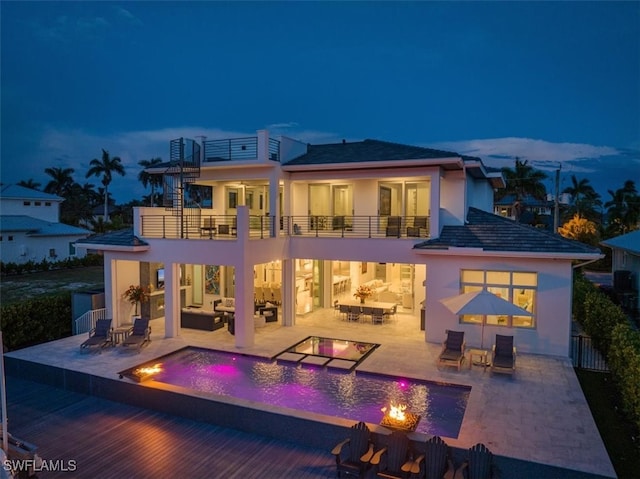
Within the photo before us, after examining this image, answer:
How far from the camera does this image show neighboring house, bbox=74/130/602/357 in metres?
15.1

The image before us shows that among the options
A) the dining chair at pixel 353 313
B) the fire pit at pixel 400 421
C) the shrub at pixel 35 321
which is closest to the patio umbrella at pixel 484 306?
the fire pit at pixel 400 421

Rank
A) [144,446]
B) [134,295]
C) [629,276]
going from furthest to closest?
[629,276] → [134,295] → [144,446]

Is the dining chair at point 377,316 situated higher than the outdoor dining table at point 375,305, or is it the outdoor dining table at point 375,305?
the outdoor dining table at point 375,305

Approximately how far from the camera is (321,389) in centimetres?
1199

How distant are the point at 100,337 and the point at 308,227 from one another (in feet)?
30.0

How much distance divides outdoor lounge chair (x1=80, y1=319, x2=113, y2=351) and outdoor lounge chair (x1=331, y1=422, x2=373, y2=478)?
10.2 metres

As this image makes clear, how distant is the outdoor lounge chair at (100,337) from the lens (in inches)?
592

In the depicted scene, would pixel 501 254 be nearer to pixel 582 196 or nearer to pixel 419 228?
pixel 419 228

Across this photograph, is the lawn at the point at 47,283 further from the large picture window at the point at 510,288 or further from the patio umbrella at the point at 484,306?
the patio umbrella at the point at 484,306

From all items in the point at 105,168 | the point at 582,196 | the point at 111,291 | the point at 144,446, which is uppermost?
the point at 105,168

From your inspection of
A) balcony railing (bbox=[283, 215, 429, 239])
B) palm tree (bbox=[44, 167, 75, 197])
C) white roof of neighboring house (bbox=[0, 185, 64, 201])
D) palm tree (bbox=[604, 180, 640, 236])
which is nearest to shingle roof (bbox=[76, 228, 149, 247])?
Answer: balcony railing (bbox=[283, 215, 429, 239])

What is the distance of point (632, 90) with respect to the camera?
263 ft

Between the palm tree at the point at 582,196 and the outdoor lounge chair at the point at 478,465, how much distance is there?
55.9 metres

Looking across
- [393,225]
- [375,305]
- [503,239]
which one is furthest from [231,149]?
[503,239]
